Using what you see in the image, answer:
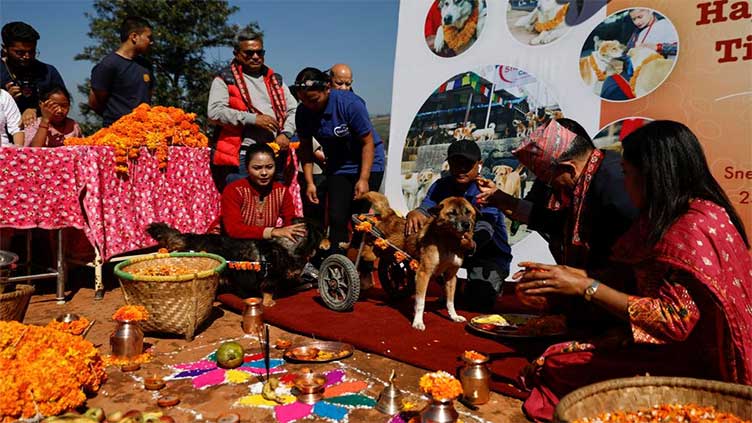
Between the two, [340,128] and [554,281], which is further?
[340,128]

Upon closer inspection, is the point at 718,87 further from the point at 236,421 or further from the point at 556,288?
the point at 236,421

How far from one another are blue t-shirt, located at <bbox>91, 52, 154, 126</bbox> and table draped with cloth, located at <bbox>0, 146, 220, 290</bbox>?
104 cm

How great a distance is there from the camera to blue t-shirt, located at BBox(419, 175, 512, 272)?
5332mm

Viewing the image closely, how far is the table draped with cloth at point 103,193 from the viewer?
5348mm

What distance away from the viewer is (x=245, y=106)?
6484mm

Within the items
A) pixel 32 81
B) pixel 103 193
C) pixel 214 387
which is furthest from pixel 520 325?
pixel 32 81

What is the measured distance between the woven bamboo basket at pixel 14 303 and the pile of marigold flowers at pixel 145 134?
2.11 meters

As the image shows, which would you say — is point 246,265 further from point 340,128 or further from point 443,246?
point 443,246

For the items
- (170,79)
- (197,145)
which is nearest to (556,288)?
(197,145)

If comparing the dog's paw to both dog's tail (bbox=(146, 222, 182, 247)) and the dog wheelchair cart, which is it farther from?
dog's tail (bbox=(146, 222, 182, 247))

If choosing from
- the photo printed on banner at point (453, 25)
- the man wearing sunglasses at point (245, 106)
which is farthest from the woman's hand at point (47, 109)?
the photo printed on banner at point (453, 25)

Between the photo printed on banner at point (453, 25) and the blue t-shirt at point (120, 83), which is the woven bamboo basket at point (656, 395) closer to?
the photo printed on banner at point (453, 25)

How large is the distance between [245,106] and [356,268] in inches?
97.9

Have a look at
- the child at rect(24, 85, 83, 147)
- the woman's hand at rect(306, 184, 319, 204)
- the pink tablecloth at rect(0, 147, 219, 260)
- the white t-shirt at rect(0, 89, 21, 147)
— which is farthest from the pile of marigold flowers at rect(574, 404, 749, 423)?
the white t-shirt at rect(0, 89, 21, 147)
